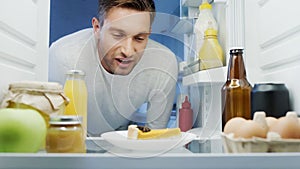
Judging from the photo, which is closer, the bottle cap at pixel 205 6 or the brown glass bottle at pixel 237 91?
the brown glass bottle at pixel 237 91

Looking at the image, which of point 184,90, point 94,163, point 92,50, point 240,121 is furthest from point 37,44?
point 240,121

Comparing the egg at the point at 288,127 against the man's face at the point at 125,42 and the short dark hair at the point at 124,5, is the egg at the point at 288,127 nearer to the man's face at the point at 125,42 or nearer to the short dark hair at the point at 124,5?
the man's face at the point at 125,42

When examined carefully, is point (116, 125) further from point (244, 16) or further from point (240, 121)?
point (244, 16)

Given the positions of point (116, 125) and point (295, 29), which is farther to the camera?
point (116, 125)

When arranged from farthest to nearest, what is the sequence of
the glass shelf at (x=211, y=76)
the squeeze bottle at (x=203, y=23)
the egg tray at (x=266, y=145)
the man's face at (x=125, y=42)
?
the squeeze bottle at (x=203, y=23)
the glass shelf at (x=211, y=76)
the man's face at (x=125, y=42)
the egg tray at (x=266, y=145)

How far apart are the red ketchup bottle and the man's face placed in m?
0.23

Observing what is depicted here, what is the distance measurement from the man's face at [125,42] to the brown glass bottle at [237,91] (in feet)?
0.97

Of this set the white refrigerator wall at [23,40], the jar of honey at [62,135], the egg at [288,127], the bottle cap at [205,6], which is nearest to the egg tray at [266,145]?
the egg at [288,127]

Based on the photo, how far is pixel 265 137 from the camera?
30.0 inches

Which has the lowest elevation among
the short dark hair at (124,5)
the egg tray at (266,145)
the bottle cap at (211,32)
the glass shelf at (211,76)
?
the egg tray at (266,145)

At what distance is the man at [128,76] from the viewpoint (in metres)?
1.11

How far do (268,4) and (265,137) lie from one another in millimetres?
585

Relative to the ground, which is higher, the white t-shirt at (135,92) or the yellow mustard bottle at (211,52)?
the yellow mustard bottle at (211,52)

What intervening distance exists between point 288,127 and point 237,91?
268mm
